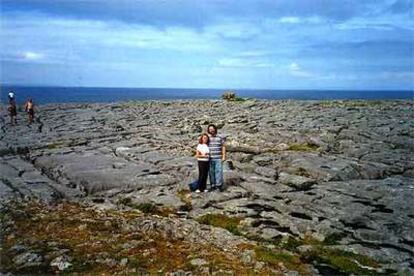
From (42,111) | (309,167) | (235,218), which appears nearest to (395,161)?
(309,167)

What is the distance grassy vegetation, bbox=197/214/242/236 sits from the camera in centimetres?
1612

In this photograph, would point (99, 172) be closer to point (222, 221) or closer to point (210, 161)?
point (210, 161)

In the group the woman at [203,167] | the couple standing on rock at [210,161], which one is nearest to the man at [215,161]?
the couple standing on rock at [210,161]

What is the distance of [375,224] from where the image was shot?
53.4ft

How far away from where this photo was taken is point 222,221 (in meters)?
16.8

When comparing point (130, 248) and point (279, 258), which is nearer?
point (279, 258)

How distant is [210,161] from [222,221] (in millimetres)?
3936

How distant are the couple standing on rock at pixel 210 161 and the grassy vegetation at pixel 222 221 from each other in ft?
9.38

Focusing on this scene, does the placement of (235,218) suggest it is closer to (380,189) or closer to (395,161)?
(380,189)

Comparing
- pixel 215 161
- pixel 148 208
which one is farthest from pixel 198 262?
pixel 215 161

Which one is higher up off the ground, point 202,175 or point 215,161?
point 215,161

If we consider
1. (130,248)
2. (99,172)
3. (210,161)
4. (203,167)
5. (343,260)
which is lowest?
(343,260)

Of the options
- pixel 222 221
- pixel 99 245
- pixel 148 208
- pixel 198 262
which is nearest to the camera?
pixel 198 262

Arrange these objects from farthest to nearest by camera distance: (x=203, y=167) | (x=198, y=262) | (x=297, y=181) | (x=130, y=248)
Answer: (x=297, y=181), (x=203, y=167), (x=130, y=248), (x=198, y=262)
